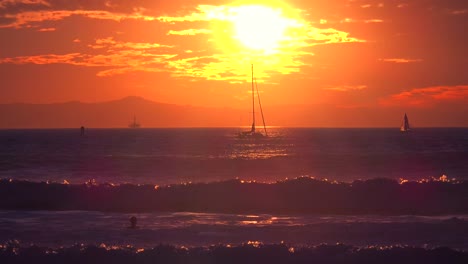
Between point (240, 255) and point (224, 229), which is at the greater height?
point (240, 255)

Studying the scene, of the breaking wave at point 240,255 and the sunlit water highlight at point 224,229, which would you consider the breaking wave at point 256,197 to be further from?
the breaking wave at point 240,255

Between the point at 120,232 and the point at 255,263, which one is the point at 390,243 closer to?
the point at 255,263

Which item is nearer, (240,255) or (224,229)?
(240,255)

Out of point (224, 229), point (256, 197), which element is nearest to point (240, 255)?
point (224, 229)

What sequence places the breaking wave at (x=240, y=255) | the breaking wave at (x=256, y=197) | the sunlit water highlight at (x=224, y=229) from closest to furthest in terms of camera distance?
the breaking wave at (x=240, y=255) < the sunlit water highlight at (x=224, y=229) < the breaking wave at (x=256, y=197)

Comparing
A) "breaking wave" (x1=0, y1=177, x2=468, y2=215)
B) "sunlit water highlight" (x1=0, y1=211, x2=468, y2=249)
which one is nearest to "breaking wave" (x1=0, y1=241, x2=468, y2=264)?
"sunlit water highlight" (x1=0, y1=211, x2=468, y2=249)

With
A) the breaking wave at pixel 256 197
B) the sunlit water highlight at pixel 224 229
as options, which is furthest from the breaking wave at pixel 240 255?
the breaking wave at pixel 256 197

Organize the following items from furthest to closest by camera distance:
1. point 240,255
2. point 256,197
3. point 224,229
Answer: point 256,197 → point 224,229 → point 240,255

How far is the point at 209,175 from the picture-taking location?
61219 millimetres

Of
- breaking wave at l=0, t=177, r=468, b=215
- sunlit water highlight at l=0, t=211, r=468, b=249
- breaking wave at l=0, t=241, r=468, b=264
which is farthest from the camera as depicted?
breaking wave at l=0, t=177, r=468, b=215

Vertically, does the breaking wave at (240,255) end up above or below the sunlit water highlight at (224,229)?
above

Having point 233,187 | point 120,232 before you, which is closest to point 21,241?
point 120,232

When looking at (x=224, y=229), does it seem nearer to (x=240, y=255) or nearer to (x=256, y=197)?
(x=240, y=255)

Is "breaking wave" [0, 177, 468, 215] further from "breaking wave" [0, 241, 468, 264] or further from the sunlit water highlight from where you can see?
"breaking wave" [0, 241, 468, 264]
